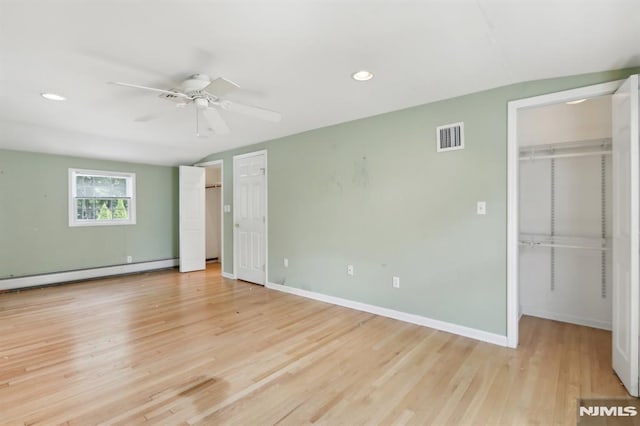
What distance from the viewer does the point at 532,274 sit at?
3.59 metres

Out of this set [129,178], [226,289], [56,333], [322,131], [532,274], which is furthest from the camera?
[129,178]

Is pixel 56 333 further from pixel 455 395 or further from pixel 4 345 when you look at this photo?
pixel 455 395

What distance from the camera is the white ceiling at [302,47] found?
1.71 m

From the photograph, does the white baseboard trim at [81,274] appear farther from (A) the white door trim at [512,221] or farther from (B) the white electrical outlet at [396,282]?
(A) the white door trim at [512,221]

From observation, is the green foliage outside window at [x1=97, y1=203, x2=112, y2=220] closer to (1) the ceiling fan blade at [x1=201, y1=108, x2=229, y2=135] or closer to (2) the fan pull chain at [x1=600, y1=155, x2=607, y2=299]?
(1) the ceiling fan blade at [x1=201, y1=108, x2=229, y2=135]

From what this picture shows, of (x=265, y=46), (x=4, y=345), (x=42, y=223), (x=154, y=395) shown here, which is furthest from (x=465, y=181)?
(x=42, y=223)

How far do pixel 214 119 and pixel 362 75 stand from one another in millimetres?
1364

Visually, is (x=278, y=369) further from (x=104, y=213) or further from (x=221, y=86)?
(x=104, y=213)

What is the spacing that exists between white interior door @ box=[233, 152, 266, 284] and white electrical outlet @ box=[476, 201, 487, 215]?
3.18m

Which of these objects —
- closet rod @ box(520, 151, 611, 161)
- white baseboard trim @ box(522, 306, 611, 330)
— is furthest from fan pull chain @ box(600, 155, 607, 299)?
white baseboard trim @ box(522, 306, 611, 330)

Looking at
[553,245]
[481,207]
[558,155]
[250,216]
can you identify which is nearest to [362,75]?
[481,207]

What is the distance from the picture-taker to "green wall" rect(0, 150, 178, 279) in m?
4.79

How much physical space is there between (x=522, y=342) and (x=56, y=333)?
15.2ft

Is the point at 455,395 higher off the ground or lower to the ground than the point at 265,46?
lower
